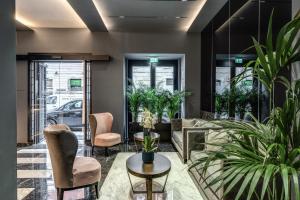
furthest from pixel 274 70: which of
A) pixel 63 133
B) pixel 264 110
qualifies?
pixel 63 133

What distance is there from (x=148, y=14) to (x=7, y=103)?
4169 mm

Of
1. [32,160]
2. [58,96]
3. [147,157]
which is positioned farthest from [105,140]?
[58,96]

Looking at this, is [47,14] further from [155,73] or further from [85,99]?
[155,73]

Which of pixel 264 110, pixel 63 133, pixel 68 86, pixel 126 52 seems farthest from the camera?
pixel 68 86

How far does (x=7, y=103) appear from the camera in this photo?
158 centimetres

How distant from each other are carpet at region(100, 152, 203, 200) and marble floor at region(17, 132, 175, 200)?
0.15 m

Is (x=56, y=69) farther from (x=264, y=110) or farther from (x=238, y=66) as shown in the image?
(x=264, y=110)

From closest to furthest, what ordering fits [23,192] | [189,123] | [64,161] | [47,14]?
[64,161] → [23,192] → [47,14] → [189,123]

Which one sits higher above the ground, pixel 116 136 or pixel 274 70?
pixel 274 70

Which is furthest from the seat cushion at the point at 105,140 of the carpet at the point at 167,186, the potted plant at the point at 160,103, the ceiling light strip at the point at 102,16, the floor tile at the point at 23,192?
the ceiling light strip at the point at 102,16

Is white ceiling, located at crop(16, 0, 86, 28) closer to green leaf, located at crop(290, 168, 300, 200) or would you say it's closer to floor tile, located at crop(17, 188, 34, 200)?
floor tile, located at crop(17, 188, 34, 200)

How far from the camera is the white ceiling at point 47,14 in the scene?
15.3ft

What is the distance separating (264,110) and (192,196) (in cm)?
159

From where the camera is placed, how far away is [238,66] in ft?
13.0
